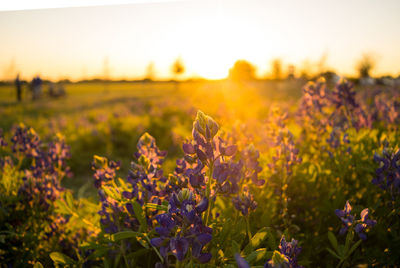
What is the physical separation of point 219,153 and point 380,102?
3363 mm

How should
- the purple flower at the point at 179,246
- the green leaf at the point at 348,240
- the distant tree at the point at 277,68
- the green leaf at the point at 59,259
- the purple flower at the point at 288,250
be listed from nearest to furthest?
the purple flower at the point at 179,246
the purple flower at the point at 288,250
the green leaf at the point at 348,240
the green leaf at the point at 59,259
the distant tree at the point at 277,68

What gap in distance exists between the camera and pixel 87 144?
579cm

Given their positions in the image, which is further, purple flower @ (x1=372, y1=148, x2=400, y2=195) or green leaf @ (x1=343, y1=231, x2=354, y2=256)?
purple flower @ (x1=372, y1=148, x2=400, y2=195)

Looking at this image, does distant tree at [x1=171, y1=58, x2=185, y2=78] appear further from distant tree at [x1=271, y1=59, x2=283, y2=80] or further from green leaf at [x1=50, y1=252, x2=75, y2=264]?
green leaf at [x1=50, y1=252, x2=75, y2=264]

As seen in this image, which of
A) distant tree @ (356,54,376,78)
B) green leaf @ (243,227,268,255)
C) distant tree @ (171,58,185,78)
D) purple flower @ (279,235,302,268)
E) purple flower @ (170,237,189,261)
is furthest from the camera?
distant tree @ (171,58,185,78)

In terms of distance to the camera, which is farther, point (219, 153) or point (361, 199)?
point (361, 199)

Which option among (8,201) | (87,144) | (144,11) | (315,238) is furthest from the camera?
(87,144)

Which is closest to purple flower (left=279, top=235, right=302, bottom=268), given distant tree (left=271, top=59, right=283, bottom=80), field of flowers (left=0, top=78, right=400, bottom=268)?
field of flowers (left=0, top=78, right=400, bottom=268)

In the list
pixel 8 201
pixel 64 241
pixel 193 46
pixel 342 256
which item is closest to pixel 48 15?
pixel 193 46

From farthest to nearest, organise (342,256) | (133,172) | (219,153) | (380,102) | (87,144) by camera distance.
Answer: (87,144)
(380,102)
(133,172)
(342,256)
(219,153)

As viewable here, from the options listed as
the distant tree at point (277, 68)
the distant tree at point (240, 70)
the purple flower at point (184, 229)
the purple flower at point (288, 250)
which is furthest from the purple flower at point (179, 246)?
the distant tree at point (277, 68)

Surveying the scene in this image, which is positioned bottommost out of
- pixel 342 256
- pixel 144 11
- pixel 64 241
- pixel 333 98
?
pixel 64 241

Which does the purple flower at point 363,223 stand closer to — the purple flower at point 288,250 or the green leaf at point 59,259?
the purple flower at point 288,250

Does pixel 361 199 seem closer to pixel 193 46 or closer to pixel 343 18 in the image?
pixel 343 18
